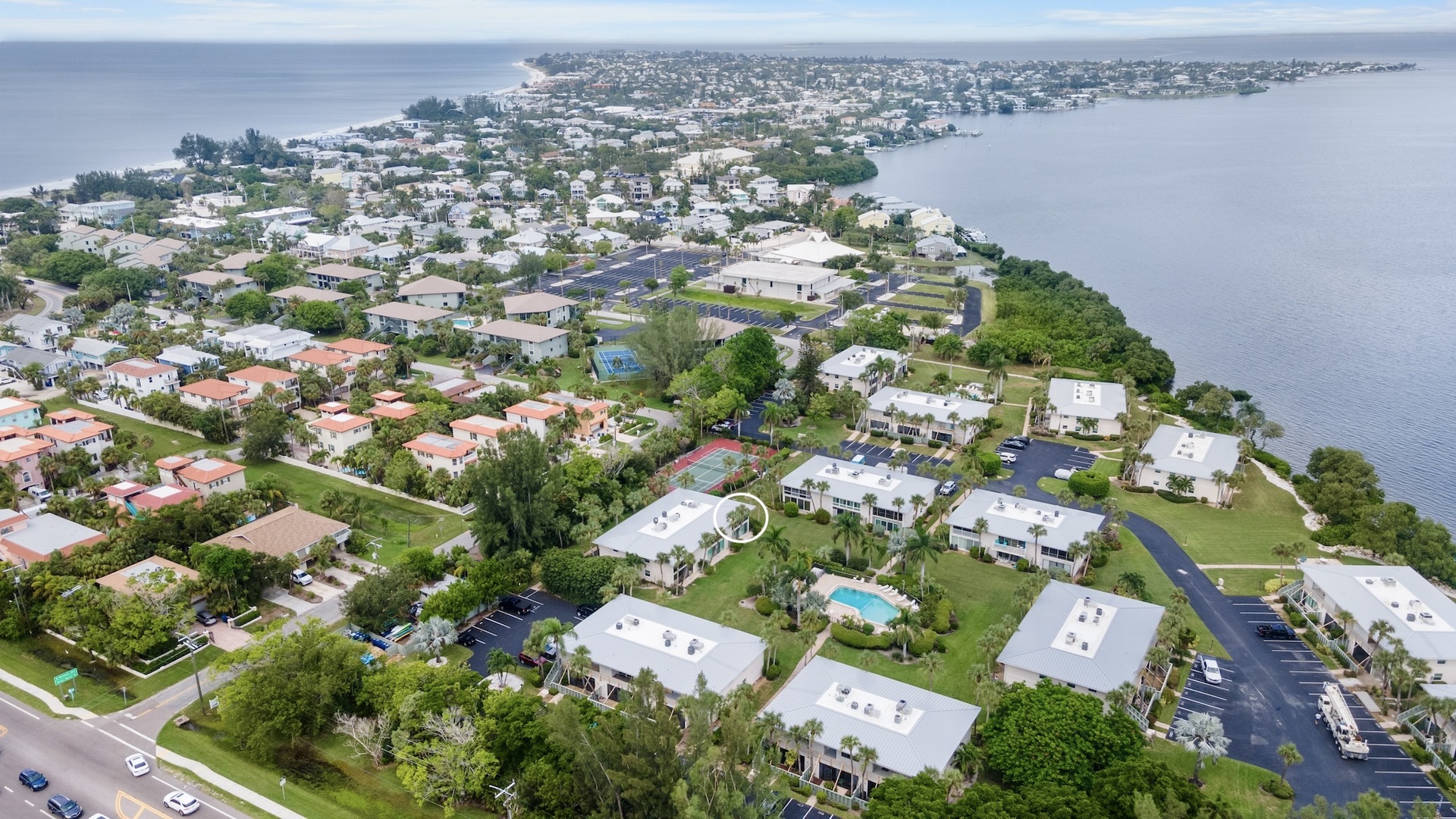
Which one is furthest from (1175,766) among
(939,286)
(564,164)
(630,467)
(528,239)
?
(564,164)

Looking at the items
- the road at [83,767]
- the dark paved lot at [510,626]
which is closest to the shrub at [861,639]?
the dark paved lot at [510,626]

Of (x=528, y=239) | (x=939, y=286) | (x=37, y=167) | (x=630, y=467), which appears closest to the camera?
(x=630, y=467)

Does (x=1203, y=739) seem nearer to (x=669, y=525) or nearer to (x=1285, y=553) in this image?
(x=1285, y=553)

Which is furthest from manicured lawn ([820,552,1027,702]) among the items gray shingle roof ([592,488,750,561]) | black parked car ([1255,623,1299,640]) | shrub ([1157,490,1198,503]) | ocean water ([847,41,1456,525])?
ocean water ([847,41,1456,525])

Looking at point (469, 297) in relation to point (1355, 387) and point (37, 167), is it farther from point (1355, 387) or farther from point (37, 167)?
point (37, 167)

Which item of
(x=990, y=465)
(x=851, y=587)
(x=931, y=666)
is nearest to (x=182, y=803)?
(x=931, y=666)

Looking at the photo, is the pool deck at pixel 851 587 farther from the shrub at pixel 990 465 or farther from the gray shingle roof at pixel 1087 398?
the gray shingle roof at pixel 1087 398
